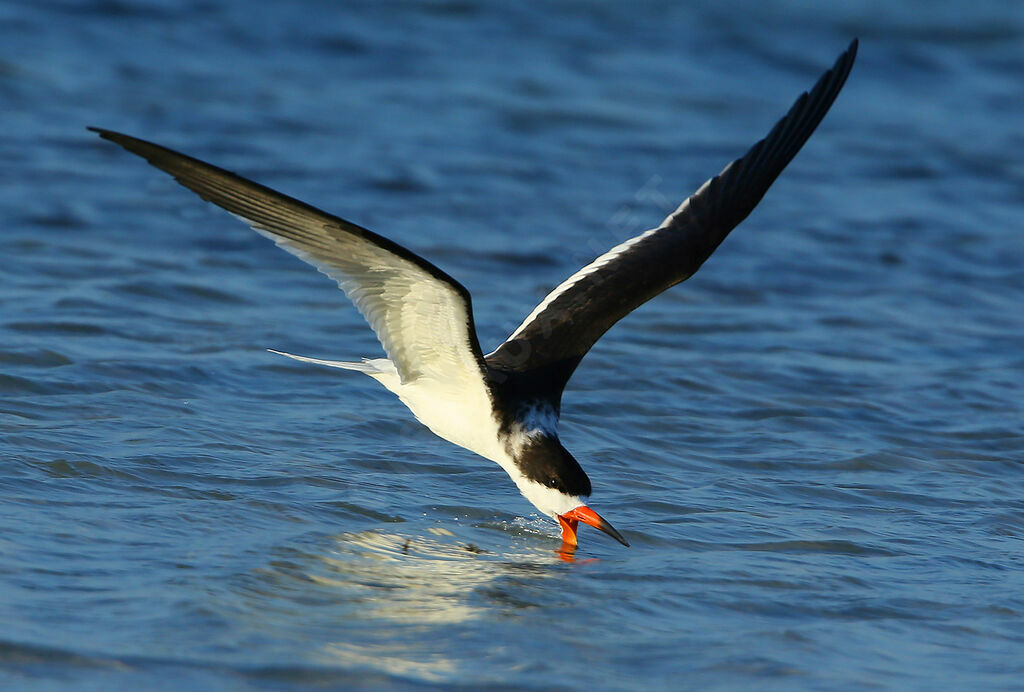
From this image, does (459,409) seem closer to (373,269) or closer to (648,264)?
(373,269)

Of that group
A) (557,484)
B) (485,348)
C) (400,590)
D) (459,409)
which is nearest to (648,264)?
(459,409)

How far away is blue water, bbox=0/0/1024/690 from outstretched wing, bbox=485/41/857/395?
52 cm

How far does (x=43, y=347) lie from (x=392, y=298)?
2382mm

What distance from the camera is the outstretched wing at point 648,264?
5281 mm

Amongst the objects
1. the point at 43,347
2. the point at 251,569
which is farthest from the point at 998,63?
the point at 251,569

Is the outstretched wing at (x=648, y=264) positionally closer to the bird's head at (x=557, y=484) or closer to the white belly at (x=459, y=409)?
the white belly at (x=459, y=409)

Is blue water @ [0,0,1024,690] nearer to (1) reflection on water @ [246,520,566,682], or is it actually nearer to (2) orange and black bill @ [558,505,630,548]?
(1) reflection on water @ [246,520,566,682]

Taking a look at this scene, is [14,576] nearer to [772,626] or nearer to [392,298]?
[392,298]

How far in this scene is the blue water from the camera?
380 cm

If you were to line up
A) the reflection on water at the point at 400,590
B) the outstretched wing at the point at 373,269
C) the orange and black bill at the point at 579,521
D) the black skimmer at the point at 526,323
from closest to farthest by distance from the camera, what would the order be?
the reflection on water at the point at 400,590, the outstretched wing at the point at 373,269, the black skimmer at the point at 526,323, the orange and black bill at the point at 579,521

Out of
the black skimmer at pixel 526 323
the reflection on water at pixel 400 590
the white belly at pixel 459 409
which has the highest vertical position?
the black skimmer at pixel 526 323

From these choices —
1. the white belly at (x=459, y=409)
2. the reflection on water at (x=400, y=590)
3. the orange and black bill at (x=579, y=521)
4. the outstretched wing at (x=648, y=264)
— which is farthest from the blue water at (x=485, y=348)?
the outstretched wing at (x=648, y=264)

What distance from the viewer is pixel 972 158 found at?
11859 mm

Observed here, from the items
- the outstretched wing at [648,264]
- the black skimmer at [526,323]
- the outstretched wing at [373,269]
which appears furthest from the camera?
the outstretched wing at [648,264]
